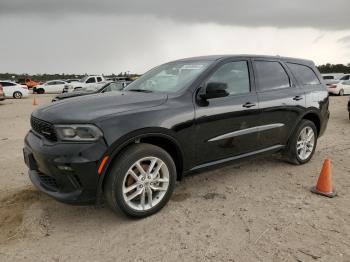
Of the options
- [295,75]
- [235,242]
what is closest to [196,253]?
[235,242]

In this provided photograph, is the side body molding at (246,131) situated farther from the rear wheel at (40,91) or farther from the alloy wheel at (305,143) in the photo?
the rear wheel at (40,91)

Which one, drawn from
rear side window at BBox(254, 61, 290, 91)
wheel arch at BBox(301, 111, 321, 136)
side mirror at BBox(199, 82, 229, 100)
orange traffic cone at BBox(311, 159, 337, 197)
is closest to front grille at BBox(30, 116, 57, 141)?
side mirror at BBox(199, 82, 229, 100)

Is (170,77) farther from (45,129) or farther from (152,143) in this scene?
(45,129)

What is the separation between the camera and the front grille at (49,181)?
3320mm

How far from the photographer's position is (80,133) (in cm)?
315

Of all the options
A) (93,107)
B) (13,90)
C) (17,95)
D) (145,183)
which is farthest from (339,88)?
(13,90)

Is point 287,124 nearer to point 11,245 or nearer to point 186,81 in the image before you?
point 186,81

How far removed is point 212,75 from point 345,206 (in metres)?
2.24

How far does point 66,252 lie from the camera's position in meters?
3.01

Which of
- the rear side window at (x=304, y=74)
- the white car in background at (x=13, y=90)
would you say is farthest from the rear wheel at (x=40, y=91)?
the rear side window at (x=304, y=74)

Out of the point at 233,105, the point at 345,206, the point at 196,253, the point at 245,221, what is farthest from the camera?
the point at 233,105

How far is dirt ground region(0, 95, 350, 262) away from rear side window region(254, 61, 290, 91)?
4.56 feet

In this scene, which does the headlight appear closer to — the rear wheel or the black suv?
the black suv

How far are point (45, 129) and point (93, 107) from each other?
0.54 m
